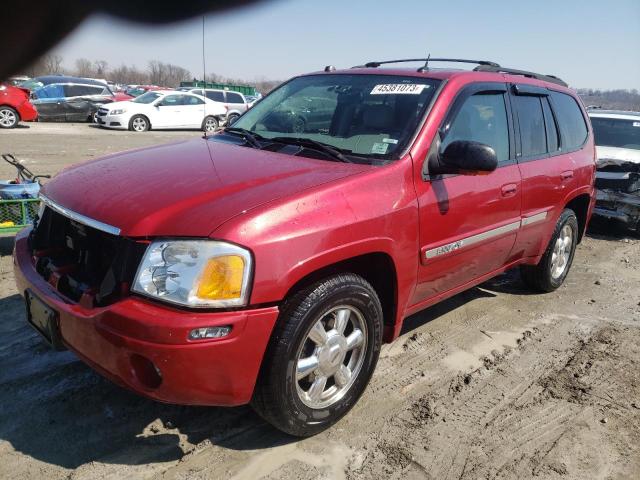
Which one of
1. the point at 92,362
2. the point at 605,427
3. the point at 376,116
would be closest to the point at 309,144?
the point at 376,116

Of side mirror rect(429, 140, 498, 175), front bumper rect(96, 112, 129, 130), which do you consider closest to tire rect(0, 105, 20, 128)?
front bumper rect(96, 112, 129, 130)

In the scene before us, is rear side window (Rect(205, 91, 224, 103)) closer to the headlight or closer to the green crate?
the green crate

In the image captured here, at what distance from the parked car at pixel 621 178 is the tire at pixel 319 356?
5.69 meters

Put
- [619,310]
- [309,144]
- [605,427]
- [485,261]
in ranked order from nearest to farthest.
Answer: [605,427] < [309,144] < [485,261] < [619,310]

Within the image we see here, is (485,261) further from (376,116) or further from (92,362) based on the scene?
(92,362)

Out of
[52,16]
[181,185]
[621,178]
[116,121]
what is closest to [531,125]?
[181,185]

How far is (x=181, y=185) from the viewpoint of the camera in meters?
2.63

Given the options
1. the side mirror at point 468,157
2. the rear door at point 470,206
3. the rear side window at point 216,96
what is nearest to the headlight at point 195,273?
the rear door at point 470,206

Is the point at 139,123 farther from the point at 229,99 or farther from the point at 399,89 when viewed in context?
the point at 399,89

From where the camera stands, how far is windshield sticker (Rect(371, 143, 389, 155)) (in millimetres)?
3130

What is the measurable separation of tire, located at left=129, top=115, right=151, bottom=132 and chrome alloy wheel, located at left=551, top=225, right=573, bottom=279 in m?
15.6

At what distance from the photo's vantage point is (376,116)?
3410 millimetres

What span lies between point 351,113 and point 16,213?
3.35m

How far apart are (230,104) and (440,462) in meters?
20.3
